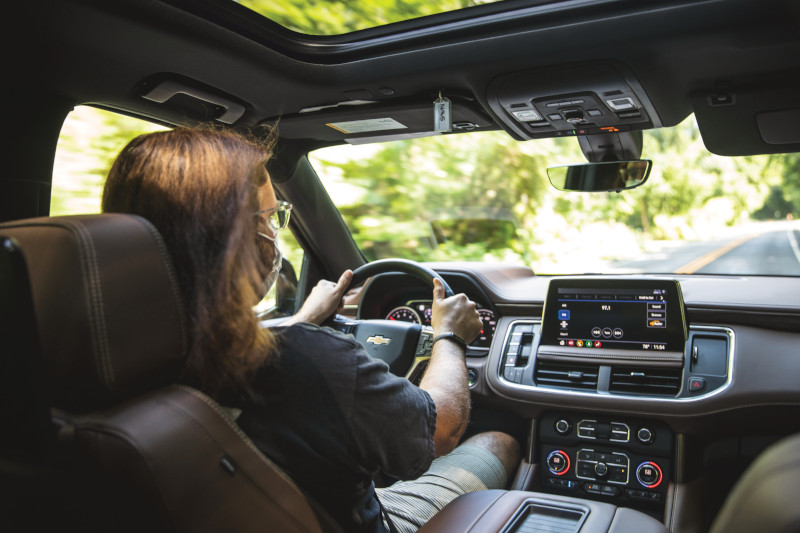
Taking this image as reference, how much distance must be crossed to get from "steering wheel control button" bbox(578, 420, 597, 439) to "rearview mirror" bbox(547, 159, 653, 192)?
A: 1202 millimetres

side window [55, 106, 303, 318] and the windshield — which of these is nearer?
side window [55, 106, 303, 318]

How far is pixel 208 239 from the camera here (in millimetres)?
1338

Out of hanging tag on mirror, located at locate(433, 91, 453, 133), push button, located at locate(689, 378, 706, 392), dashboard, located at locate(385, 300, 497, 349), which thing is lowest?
push button, located at locate(689, 378, 706, 392)

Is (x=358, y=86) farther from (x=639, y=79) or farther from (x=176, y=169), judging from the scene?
(x=176, y=169)

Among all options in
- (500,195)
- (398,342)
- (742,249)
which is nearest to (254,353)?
(398,342)

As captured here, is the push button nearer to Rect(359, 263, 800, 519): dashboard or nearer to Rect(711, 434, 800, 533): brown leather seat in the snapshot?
Rect(359, 263, 800, 519): dashboard

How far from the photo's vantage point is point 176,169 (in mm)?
1381

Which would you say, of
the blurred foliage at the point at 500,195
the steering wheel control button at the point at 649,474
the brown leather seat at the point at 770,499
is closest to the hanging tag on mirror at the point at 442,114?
Answer: the blurred foliage at the point at 500,195

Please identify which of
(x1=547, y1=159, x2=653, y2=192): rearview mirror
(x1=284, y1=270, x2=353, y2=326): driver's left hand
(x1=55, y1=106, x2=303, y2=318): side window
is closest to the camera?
(x1=284, y1=270, x2=353, y2=326): driver's left hand

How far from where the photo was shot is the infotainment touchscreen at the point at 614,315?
9.70 feet

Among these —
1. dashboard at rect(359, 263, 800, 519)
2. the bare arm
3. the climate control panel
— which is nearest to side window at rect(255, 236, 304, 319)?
dashboard at rect(359, 263, 800, 519)

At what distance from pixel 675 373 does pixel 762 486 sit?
140 cm

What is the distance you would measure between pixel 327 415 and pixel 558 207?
6.24 metres

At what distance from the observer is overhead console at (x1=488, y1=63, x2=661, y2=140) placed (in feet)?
8.68
